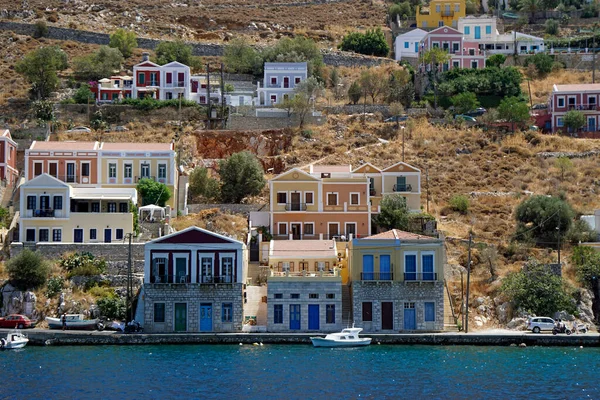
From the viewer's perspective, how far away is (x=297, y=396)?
55.4m

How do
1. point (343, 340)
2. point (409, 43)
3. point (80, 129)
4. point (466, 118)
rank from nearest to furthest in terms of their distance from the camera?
point (343, 340), point (80, 129), point (466, 118), point (409, 43)

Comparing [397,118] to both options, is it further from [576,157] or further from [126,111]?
[126,111]

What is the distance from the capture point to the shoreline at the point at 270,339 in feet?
228

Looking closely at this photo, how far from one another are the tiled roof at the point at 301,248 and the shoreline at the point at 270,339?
7.09 m

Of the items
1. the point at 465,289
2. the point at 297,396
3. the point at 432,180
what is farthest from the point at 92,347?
the point at 432,180

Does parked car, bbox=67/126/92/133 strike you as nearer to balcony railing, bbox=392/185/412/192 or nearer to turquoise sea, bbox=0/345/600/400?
balcony railing, bbox=392/185/412/192

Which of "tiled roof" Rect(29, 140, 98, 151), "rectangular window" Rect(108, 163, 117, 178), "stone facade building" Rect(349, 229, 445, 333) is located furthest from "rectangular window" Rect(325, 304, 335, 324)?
"tiled roof" Rect(29, 140, 98, 151)

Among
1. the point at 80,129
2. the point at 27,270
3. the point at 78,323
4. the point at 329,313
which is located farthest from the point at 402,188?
the point at 80,129

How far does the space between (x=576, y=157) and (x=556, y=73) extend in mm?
22440

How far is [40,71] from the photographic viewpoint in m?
111

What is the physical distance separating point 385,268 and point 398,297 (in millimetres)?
1923

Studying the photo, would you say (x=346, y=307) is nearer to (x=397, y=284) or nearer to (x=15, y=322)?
(x=397, y=284)

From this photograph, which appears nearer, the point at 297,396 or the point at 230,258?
the point at 297,396

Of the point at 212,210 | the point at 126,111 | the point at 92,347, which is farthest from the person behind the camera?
the point at 126,111
